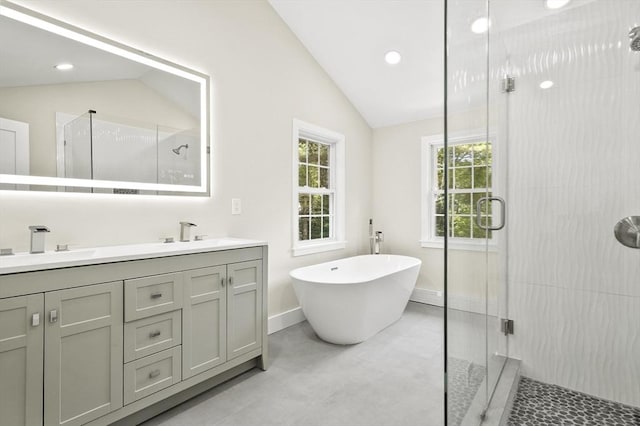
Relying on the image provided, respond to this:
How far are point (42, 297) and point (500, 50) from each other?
278 centimetres

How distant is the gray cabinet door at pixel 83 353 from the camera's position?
1401 millimetres

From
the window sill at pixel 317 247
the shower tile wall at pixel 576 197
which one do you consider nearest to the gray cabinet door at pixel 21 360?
the window sill at pixel 317 247

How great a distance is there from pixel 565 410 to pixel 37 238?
2.98 meters

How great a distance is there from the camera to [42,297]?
1.38 metres

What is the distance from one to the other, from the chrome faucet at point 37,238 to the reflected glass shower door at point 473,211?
1.93 meters

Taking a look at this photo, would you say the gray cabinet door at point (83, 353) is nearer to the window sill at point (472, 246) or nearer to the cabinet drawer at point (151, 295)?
the cabinet drawer at point (151, 295)

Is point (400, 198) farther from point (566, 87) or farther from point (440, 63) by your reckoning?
point (566, 87)

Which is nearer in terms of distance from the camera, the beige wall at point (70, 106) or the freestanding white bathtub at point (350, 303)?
the beige wall at point (70, 106)

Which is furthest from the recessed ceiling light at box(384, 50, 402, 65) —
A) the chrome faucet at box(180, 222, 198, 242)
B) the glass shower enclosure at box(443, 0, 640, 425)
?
the chrome faucet at box(180, 222, 198, 242)

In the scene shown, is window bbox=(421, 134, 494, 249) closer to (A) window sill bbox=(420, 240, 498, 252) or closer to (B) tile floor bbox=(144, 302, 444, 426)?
(A) window sill bbox=(420, 240, 498, 252)

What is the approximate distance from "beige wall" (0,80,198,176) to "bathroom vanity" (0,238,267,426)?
0.57 m

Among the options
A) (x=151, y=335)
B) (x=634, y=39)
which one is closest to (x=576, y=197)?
(x=634, y=39)

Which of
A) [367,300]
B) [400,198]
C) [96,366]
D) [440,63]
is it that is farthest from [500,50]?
[96,366]

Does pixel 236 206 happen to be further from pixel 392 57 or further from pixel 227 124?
pixel 392 57
